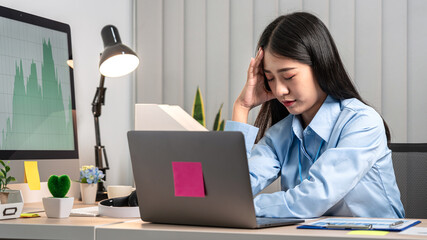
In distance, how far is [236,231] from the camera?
1.02m

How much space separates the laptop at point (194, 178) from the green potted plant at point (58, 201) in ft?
1.15

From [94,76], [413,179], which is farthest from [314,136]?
[94,76]

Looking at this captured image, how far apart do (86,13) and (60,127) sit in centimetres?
65

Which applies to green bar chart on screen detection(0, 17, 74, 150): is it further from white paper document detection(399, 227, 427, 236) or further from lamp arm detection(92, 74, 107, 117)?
white paper document detection(399, 227, 427, 236)

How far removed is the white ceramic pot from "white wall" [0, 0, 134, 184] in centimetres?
39

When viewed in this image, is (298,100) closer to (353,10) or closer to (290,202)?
(290,202)

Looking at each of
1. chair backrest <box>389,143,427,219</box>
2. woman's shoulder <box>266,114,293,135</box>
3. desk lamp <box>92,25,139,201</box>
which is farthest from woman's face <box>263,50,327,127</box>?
desk lamp <box>92,25,139,201</box>

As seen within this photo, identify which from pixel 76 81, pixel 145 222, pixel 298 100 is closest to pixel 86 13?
pixel 76 81

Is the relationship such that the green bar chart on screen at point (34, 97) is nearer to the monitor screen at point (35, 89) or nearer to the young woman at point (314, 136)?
the monitor screen at point (35, 89)

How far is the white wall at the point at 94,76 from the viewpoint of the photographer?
7.94 feet

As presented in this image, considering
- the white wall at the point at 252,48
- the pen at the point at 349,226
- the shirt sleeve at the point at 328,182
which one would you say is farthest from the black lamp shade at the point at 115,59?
the pen at the point at 349,226

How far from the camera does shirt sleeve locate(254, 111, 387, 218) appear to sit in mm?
1259

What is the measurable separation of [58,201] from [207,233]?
564mm

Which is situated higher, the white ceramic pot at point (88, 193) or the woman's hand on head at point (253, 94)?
the woman's hand on head at point (253, 94)
